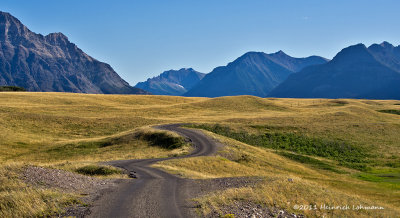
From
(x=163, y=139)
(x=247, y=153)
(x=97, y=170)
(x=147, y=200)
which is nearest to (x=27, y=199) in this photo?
(x=147, y=200)

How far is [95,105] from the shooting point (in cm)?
10669

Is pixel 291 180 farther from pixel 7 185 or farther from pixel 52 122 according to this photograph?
pixel 52 122

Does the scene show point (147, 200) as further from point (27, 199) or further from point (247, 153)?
point (247, 153)

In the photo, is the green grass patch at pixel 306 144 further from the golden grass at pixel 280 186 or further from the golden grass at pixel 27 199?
the golden grass at pixel 27 199

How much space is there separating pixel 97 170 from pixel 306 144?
4574 centimetres

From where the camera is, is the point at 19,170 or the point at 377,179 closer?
the point at 19,170

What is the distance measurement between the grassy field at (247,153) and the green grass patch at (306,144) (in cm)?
18

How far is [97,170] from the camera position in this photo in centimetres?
3042

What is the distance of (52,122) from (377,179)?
67.2m

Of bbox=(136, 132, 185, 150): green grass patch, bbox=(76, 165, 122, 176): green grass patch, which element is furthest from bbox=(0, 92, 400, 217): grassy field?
bbox=(136, 132, 185, 150): green grass patch

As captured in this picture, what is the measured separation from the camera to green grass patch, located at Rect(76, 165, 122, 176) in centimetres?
2972

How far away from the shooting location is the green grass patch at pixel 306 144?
5753 cm

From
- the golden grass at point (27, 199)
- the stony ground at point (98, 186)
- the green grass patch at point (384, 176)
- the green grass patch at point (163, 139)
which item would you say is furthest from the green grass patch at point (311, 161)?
the golden grass at point (27, 199)

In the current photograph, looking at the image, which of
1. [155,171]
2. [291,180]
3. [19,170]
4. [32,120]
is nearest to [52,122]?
[32,120]
